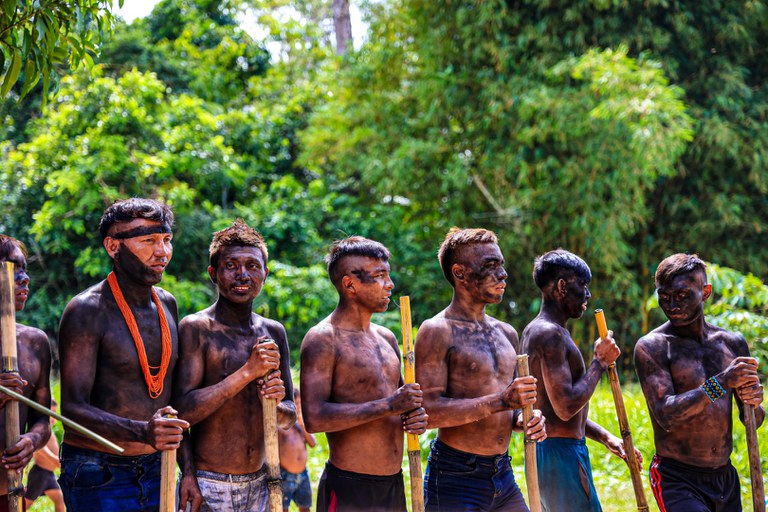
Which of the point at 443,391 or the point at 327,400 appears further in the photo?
the point at 443,391

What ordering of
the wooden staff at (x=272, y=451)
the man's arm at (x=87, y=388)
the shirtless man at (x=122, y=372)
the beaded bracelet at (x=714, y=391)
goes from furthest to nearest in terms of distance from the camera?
the beaded bracelet at (x=714, y=391)
the wooden staff at (x=272, y=451)
the shirtless man at (x=122, y=372)
the man's arm at (x=87, y=388)

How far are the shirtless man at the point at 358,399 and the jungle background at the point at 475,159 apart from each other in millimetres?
7162

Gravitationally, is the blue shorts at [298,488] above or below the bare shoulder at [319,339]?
below

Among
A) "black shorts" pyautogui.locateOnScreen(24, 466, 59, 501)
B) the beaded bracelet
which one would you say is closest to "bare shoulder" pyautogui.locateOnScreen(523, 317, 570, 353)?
the beaded bracelet

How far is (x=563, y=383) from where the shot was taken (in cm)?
495

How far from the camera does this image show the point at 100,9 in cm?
494

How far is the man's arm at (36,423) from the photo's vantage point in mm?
3895

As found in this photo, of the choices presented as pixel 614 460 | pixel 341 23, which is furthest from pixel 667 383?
pixel 341 23

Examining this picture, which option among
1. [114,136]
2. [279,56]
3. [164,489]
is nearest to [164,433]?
[164,489]

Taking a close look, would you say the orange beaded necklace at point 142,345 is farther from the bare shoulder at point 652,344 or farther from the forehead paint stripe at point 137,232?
the bare shoulder at point 652,344

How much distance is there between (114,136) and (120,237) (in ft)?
27.6

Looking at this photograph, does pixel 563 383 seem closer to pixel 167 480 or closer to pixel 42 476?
pixel 167 480

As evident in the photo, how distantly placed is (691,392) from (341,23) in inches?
647

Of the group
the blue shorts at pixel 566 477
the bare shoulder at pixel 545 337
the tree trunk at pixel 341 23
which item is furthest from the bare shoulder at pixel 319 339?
the tree trunk at pixel 341 23
